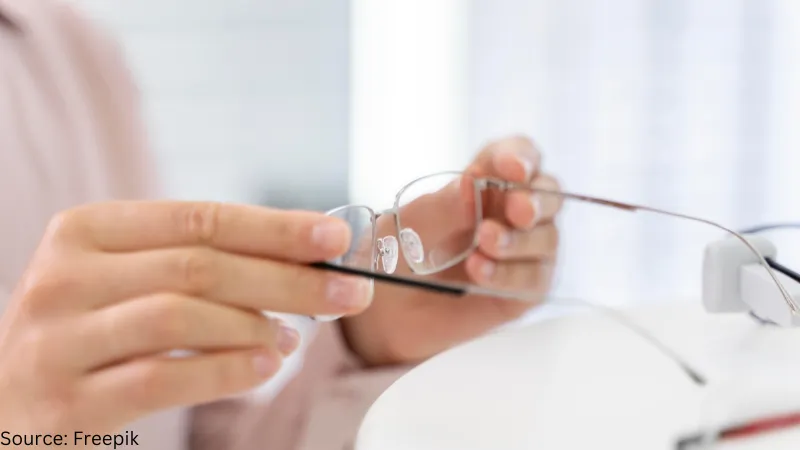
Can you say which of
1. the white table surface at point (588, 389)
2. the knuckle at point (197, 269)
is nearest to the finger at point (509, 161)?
the white table surface at point (588, 389)

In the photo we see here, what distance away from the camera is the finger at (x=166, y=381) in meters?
0.23

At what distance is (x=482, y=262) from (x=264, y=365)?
171 mm

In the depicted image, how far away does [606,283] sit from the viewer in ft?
2.67

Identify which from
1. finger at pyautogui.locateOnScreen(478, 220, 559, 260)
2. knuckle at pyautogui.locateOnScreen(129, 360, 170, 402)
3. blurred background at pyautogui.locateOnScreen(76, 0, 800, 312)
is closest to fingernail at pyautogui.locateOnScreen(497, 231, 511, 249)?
finger at pyautogui.locateOnScreen(478, 220, 559, 260)

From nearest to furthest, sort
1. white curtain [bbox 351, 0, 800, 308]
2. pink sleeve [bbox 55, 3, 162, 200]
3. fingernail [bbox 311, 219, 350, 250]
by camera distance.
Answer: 1. fingernail [bbox 311, 219, 350, 250]
2. pink sleeve [bbox 55, 3, 162, 200]
3. white curtain [bbox 351, 0, 800, 308]

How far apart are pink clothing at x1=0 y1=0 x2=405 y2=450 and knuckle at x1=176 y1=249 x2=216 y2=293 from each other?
12 centimetres

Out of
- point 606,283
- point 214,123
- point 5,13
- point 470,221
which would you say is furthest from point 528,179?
point 214,123

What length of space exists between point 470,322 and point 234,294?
0.54ft

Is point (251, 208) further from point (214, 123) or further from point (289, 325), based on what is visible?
point (214, 123)

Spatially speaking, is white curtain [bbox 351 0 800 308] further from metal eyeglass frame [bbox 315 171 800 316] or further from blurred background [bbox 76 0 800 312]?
metal eyeglass frame [bbox 315 171 800 316]

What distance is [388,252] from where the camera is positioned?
11.2 inches

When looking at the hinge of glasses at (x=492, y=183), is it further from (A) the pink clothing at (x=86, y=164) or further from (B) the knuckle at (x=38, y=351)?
(B) the knuckle at (x=38, y=351)

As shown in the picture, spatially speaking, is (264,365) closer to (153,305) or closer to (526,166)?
(153,305)

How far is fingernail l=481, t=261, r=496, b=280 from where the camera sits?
38 centimetres
